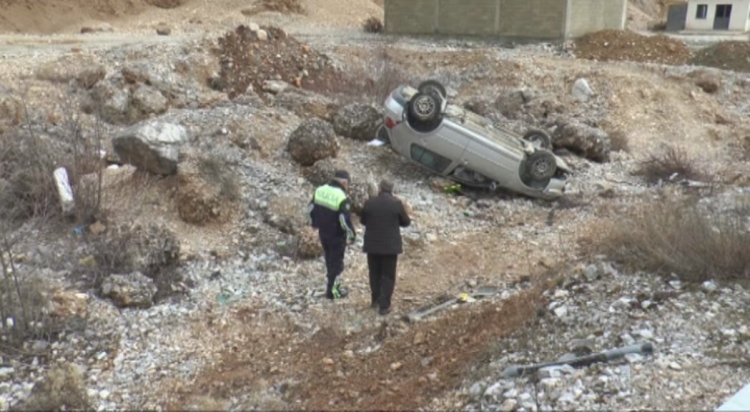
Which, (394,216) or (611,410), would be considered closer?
(611,410)

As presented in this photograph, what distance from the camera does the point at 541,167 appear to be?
1067cm

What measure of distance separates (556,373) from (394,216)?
2.54 m

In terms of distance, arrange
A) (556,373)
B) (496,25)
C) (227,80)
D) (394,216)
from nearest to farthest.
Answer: (556,373), (394,216), (227,80), (496,25)

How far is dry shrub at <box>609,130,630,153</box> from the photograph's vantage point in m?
14.0

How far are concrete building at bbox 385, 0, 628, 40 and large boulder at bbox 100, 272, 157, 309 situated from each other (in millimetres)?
18772

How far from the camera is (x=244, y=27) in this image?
657 inches

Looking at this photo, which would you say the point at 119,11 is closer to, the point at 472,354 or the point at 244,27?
the point at 244,27

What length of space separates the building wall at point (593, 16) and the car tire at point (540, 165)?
1306cm

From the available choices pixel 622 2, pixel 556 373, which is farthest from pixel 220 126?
pixel 622 2

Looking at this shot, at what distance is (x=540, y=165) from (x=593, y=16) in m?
14.6

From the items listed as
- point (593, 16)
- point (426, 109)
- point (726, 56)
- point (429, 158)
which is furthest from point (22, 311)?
point (593, 16)

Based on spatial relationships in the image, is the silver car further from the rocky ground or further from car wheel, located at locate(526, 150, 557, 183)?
the rocky ground

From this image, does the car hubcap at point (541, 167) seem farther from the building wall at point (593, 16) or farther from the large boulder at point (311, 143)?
the building wall at point (593, 16)

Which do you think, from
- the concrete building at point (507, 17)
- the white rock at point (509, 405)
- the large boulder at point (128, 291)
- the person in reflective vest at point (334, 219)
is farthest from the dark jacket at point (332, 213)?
the concrete building at point (507, 17)
